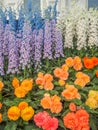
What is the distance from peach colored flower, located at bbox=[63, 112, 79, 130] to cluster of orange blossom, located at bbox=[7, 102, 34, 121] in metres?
0.23

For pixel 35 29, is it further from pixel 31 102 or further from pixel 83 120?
pixel 83 120

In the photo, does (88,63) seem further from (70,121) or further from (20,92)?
(70,121)

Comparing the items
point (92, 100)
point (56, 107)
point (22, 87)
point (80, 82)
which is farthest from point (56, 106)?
point (80, 82)

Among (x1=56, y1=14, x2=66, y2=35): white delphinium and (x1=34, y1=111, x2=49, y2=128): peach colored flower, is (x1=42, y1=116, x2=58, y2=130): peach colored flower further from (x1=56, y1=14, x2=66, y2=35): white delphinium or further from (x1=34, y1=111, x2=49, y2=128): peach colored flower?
(x1=56, y1=14, x2=66, y2=35): white delphinium

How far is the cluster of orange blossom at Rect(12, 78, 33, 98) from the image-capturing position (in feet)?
11.0

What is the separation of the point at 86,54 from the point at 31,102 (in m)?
1.41

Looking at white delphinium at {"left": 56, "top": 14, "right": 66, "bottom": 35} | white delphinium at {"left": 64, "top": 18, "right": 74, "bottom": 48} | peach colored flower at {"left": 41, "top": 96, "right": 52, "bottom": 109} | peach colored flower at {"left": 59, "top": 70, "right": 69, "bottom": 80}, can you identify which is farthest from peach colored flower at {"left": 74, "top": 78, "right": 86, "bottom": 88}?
white delphinium at {"left": 56, "top": 14, "right": 66, "bottom": 35}

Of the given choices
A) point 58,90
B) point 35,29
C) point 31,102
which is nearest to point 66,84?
point 58,90

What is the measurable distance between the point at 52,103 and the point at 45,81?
0.40 meters

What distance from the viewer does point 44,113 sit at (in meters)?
3.07

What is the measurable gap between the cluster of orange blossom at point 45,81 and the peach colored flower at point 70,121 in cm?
46

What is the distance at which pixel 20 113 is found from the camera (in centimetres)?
310

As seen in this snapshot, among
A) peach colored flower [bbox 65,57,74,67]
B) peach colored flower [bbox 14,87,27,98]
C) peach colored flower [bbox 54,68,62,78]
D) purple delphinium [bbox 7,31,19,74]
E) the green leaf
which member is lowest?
the green leaf

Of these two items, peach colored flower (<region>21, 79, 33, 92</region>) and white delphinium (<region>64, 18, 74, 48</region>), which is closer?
peach colored flower (<region>21, 79, 33, 92</region>)
